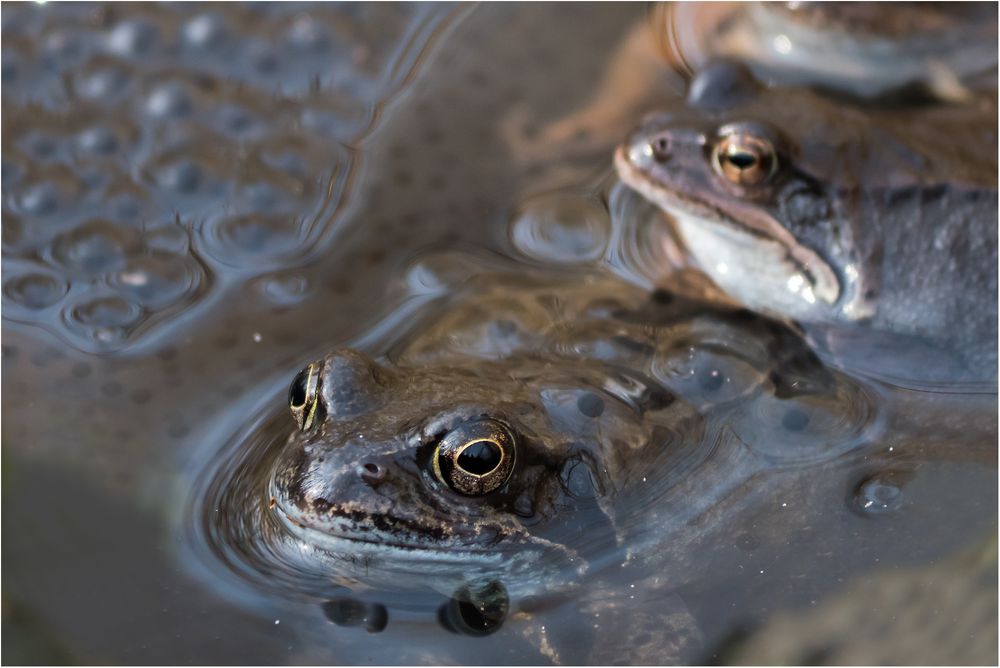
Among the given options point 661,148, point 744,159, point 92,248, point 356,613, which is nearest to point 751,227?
point 744,159

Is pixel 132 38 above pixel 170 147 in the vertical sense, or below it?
above

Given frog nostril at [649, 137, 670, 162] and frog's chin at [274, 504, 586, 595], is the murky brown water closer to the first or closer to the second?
frog's chin at [274, 504, 586, 595]

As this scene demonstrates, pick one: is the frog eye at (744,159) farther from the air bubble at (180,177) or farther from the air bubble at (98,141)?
the air bubble at (98,141)

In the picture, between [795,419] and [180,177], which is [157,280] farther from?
[795,419]

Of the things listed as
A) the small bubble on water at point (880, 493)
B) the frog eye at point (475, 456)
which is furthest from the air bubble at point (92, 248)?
the small bubble on water at point (880, 493)

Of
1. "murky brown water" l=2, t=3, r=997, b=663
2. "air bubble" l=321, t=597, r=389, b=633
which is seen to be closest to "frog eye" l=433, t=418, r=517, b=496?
"murky brown water" l=2, t=3, r=997, b=663

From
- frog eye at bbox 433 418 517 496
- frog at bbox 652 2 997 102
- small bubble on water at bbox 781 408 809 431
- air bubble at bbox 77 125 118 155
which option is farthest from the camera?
frog at bbox 652 2 997 102

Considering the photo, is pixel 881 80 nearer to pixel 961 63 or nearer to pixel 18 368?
pixel 961 63
